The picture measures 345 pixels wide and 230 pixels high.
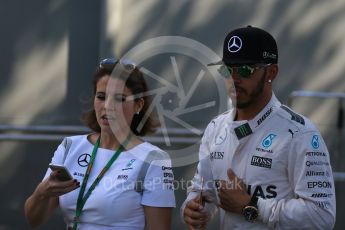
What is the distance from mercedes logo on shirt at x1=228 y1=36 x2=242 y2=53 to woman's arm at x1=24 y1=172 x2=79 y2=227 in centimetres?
94

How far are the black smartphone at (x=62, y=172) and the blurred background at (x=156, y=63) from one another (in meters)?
2.44

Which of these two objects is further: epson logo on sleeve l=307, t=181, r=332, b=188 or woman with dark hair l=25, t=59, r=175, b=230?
woman with dark hair l=25, t=59, r=175, b=230

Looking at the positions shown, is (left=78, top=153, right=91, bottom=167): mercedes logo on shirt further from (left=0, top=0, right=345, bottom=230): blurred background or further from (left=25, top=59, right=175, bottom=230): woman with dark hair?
(left=0, top=0, right=345, bottom=230): blurred background

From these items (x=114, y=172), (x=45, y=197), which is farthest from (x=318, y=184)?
(x=45, y=197)

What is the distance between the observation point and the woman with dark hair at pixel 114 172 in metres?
3.23

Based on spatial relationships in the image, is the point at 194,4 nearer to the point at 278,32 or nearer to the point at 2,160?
the point at 278,32

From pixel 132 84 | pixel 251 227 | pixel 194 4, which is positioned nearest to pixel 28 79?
pixel 194 4

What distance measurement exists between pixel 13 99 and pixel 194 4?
1.69 metres

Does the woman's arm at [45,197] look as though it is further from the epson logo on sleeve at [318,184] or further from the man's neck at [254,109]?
the epson logo on sleeve at [318,184]

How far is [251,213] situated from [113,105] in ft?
2.89

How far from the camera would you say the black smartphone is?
123 inches

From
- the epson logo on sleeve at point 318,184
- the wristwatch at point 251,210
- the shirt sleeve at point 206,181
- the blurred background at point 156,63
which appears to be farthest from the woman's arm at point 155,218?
the blurred background at point 156,63

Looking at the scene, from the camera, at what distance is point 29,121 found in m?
5.73

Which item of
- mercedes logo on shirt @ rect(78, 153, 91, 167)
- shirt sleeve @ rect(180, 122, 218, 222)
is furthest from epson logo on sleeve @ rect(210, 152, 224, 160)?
mercedes logo on shirt @ rect(78, 153, 91, 167)
